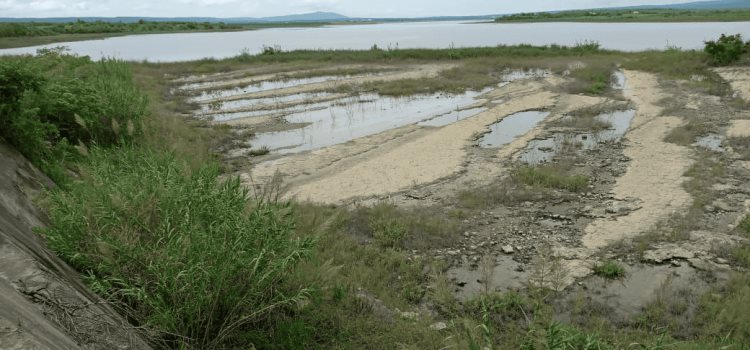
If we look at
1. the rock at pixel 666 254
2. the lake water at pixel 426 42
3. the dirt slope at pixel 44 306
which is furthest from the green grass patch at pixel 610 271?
the lake water at pixel 426 42

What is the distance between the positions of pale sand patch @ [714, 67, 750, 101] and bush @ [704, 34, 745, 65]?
Answer: 938 millimetres

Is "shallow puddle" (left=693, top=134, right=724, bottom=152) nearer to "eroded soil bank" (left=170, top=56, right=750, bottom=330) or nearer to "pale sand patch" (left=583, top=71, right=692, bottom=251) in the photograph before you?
"eroded soil bank" (left=170, top=56, right=750, bottom=330)

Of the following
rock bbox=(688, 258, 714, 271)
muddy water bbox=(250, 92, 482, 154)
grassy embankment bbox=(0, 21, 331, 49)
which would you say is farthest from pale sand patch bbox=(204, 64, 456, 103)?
grassy embankment bbox=(0, 21, 331, 49)

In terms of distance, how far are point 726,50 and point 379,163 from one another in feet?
65.8

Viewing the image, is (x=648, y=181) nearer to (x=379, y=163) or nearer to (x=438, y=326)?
(x=379, y=163)

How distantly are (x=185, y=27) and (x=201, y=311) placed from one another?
93062 millimetres

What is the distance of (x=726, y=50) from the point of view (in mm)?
23031

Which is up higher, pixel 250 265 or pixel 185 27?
pixel 185 27

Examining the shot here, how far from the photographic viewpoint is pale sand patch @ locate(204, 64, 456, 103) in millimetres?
22761

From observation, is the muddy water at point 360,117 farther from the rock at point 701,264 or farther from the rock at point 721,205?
the rock at point 701,264

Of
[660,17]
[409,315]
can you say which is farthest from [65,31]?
[660,17]

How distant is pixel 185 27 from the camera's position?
287 feet

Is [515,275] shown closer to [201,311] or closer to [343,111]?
[201,311]

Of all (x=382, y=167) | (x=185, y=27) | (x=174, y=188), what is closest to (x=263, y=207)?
(x=174, y=188)
